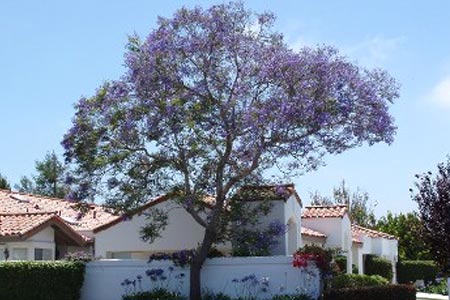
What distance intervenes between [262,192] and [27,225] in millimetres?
9504

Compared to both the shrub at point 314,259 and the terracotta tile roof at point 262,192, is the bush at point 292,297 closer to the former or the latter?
the shrub at point 314,259

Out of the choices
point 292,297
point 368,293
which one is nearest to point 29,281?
point 292,297

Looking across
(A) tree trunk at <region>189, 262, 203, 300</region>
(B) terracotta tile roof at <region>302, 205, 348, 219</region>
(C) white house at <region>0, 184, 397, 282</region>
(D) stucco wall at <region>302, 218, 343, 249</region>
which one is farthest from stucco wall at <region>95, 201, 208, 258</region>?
(B) terracotta tile roof at <region>302, 205, 348, 219</region>

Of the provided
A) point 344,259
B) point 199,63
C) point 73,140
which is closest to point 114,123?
point 73,140

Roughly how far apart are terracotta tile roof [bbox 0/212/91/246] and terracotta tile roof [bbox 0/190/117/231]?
2658mm

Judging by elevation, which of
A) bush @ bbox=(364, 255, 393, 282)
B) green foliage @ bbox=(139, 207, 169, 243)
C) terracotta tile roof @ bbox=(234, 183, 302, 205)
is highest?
terracotta tile roof @ bbox=(234, 183, 302, 205)

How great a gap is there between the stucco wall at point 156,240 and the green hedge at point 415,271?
21.3 meters

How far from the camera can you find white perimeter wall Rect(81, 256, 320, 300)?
24.1 m

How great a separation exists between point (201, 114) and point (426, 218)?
756 centimetres

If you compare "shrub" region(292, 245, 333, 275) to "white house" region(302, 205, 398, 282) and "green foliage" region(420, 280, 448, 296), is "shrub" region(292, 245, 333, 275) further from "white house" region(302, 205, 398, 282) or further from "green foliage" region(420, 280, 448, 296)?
"green foliage" region(420, 280, 448, 296)

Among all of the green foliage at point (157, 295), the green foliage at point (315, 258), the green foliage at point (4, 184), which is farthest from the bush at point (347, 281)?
the green foliage at point (4, 184)

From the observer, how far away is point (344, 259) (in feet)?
111

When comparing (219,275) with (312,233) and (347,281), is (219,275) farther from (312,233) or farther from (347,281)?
(312,233)

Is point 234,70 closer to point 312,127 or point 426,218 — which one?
point 312,127
